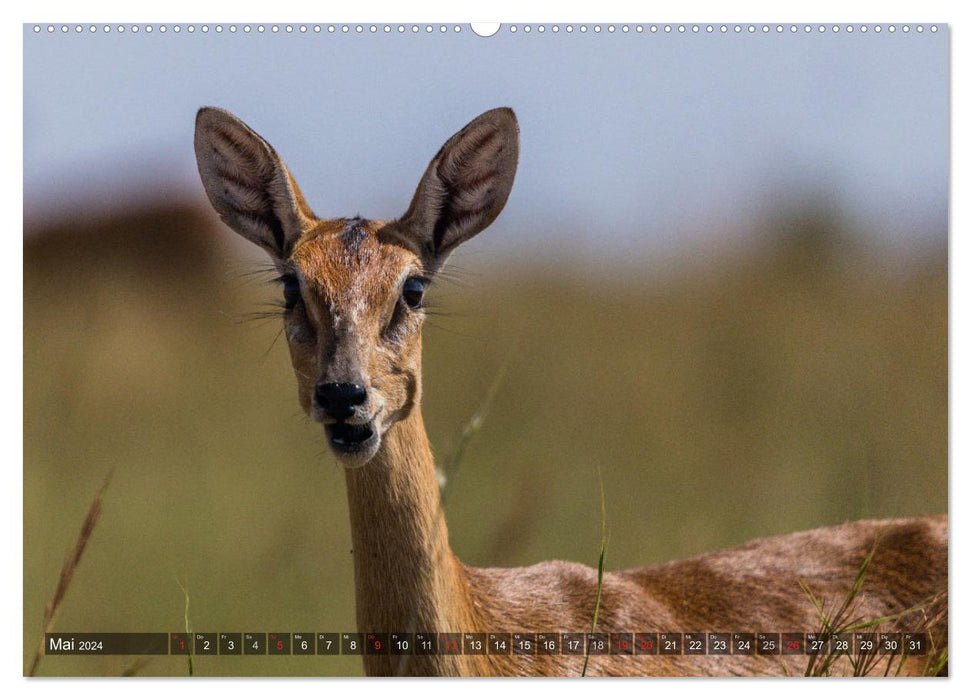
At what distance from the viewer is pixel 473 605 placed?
3.93m

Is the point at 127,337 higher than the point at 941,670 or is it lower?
higher

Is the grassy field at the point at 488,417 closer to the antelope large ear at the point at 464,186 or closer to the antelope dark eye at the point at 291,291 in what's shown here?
the antelope large ear at the point at 464,186

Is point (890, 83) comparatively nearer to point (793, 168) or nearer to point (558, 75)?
point (793, 168)

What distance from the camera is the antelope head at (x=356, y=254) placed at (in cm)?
354

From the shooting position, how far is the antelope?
3680mm

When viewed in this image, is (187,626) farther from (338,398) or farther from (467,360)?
(467,360)

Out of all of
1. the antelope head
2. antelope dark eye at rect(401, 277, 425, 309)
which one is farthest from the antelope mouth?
antelope dark eye at rect(401, 277, 425, 309)

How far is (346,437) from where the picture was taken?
3527mm

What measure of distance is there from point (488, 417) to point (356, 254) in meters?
2.30

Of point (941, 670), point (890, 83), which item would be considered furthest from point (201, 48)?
point (941, 670)

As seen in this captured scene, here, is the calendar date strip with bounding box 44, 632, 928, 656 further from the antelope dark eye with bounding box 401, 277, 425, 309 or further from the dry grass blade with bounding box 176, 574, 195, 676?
A: the antelope dark eye with bounding box 401, 277, 425, 309

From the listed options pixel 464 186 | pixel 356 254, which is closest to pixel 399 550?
pixel 356 254

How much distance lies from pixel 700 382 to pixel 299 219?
8.31ft

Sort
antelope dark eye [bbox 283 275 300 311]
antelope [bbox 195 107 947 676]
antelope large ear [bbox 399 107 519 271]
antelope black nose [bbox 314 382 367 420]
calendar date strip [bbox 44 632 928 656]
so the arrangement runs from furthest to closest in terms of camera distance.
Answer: calendar date strip [bbox 44 632 928 656] → antelope large ear [bbox 399 107 519 271] → antelope dark eye [bbox 283 275 300 311] → antelope [bbox 195 107 947 676] → antelope black nose [bbox 314 382 367 420]
